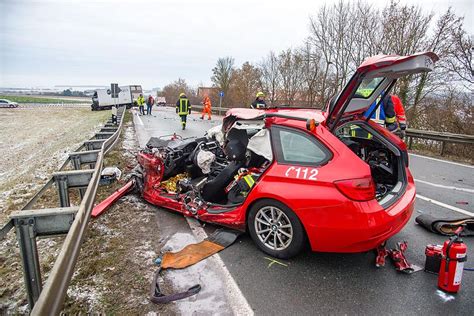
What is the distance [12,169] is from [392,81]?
9.48 meters

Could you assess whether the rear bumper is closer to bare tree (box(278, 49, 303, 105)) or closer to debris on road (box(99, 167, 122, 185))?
debris on road (box(99, 167, 122, 185))

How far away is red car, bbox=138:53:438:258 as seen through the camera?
9.32ft

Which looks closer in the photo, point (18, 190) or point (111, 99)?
point (18, 190)

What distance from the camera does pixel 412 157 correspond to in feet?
Answer: 31.6

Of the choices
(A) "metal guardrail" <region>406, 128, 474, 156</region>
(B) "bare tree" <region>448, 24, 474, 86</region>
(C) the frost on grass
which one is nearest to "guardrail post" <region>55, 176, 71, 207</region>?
(C) the frost on grass

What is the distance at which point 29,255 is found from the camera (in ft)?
7.45

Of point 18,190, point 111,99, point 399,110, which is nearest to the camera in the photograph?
point 18,190

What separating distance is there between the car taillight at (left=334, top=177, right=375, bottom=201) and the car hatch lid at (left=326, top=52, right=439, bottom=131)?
2.23 ft

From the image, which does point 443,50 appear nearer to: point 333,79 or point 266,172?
point 333,79

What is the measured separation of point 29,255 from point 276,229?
218cm

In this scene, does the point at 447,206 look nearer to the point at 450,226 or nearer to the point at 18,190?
the point at 450,226

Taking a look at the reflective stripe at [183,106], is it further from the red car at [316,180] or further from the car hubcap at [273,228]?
the car hubcap at [273,228]

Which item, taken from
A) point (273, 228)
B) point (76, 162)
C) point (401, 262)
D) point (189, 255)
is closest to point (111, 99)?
point (76, 162)

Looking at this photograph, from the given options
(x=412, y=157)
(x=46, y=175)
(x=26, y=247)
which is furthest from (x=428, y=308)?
(x=412, y=157)
